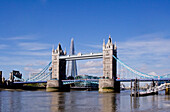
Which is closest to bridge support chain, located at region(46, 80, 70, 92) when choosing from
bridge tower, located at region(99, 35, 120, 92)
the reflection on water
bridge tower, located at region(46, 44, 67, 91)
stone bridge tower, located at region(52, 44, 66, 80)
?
bridge tower, located at region(46, 44, 67, 91)

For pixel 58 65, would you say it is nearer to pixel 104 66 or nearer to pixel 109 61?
pixel 104 66

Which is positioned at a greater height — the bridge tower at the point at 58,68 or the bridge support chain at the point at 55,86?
the bridge tower at the point at 58,68

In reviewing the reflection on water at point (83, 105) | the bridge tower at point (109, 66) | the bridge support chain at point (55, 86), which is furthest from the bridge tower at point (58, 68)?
the reflection on water at point (83, 105)

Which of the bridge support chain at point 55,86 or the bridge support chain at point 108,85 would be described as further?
the bridge support chain at point 55,86

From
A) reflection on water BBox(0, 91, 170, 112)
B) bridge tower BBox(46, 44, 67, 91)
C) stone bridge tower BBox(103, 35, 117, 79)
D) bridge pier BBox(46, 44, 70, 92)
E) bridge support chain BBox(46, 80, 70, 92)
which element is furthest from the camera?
bridge tower BBox(46, 44, 67, 91)

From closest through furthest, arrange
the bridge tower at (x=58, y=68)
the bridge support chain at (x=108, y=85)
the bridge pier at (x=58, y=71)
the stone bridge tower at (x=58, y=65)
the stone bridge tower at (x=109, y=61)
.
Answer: the bridge support chain at (x=108, y=85) → the stone bridge tower at (x=109, y=61) → the bridge pier at (x=58, y=71) → the bridge tower at (x=58, y=68) → the stone bridge tower at (x=58, y=65)

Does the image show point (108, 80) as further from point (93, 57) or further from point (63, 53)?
point (63, 53)

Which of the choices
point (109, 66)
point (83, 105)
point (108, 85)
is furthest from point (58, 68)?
point (83, 105)

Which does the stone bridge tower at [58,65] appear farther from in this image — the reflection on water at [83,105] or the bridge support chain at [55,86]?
the reflection on water at [83,105]

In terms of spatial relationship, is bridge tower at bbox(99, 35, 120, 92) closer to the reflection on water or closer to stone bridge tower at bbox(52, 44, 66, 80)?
stone bridge tower at bbox(52, 44, 66, 80)

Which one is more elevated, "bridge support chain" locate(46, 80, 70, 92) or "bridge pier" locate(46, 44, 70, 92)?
"bridge pier" locate(46, 44, 70, 92)

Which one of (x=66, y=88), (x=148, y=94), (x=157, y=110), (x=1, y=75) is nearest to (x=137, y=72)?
(x=148, y=94)

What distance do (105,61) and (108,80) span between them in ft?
28.4

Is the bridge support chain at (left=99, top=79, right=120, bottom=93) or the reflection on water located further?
the bridge support chain at (left=99, top=79, right=120, bottom=93)
